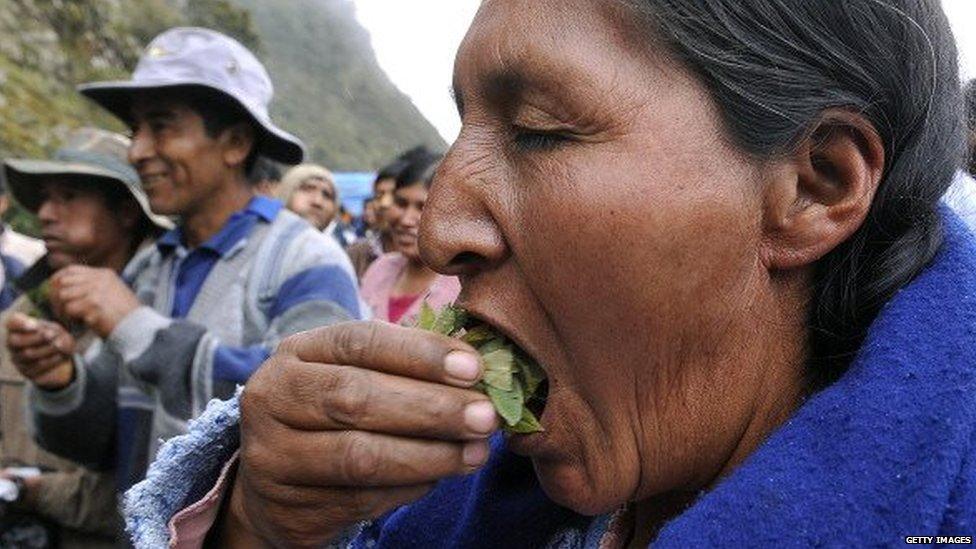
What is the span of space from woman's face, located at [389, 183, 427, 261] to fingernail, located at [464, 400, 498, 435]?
458cm

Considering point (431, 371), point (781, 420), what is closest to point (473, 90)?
point (431, 371)

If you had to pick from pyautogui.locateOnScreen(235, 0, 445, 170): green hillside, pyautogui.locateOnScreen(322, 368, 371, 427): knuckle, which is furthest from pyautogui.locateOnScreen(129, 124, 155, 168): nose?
pyautogui.locateOnScreen(235, 0, 445, 170): green hillside

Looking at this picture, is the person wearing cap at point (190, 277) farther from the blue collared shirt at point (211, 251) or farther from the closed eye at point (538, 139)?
the closed eye at point (538, 139)

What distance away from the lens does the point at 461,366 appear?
4.27ft

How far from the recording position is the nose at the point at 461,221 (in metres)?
1.38

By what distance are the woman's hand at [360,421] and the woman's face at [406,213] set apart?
175 inches

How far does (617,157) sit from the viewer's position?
132 cm

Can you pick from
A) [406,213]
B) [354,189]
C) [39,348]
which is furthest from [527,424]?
[354,189]

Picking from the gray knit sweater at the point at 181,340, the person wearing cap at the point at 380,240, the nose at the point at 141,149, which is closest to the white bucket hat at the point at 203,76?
the nose at the point at 141,149

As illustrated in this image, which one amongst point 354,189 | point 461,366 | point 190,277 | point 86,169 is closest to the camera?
point 461,366

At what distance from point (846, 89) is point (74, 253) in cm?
363
